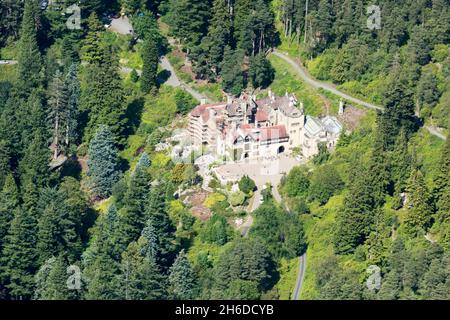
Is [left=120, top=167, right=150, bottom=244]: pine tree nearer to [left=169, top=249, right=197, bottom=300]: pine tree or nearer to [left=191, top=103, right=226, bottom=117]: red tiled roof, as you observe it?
[left=169, top=249, right=197, bottom=300]: pine tree

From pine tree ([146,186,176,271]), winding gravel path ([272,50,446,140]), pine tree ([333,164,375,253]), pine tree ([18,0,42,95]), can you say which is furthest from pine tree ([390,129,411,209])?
pine tree ([18,0,42,95])

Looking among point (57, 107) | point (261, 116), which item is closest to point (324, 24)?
point (261, 116)

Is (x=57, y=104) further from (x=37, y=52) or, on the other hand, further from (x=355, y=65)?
(x=355, y=65)

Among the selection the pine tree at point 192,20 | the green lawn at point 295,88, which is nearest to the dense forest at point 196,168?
the pine tree at point 192,20

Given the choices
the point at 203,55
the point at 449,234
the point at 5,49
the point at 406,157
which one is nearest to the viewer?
the point at 449,234

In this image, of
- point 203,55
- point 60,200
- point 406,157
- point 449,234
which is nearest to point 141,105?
point 203,55

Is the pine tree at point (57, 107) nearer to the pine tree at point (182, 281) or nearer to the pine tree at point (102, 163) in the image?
the pine tree at point (102, 163)
